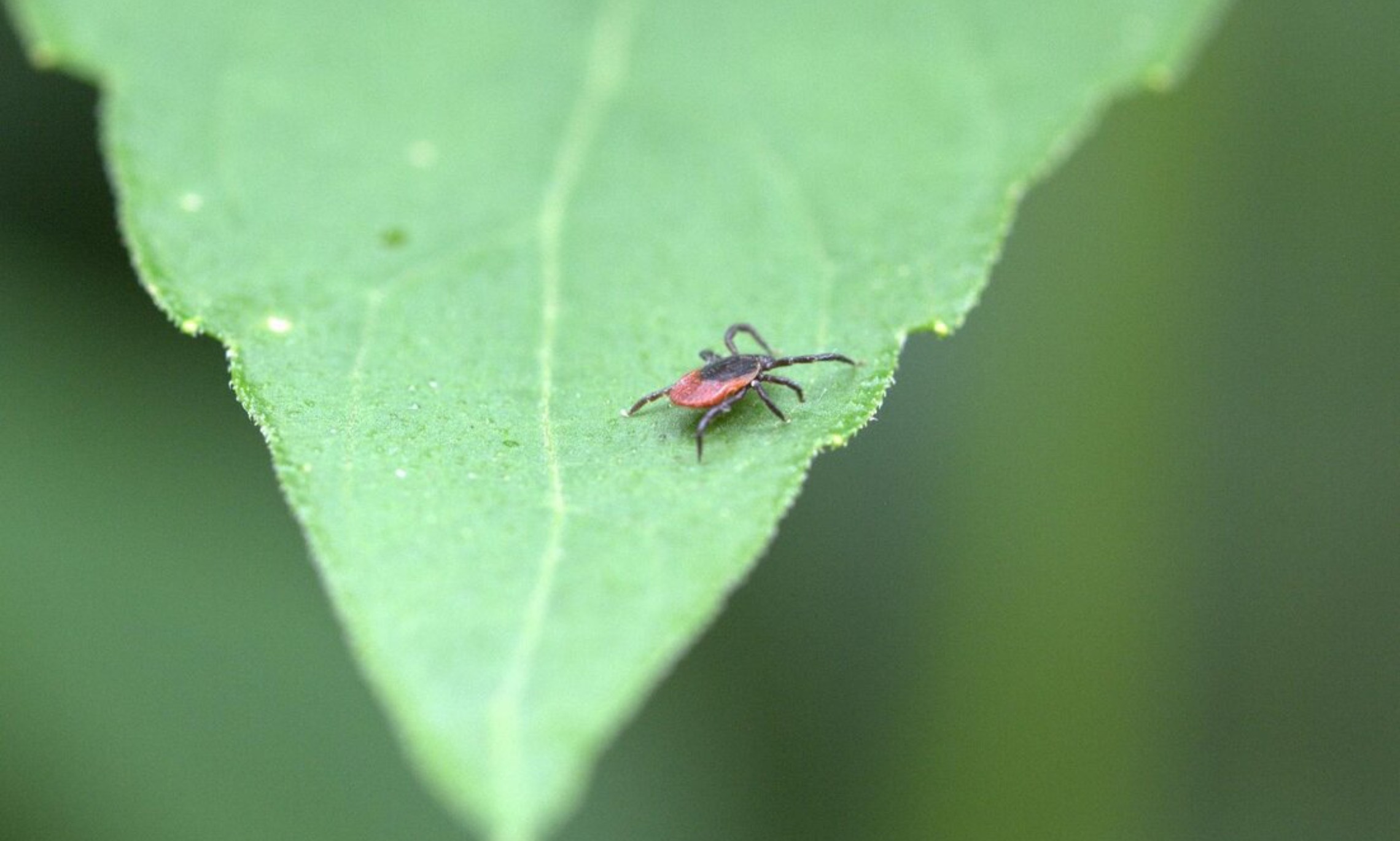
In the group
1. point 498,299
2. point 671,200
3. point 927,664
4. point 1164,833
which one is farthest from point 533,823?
point 1164,833

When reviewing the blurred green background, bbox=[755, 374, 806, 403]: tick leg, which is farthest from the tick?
the blurred green background

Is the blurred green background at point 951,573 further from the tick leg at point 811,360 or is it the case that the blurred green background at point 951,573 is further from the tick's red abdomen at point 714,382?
the tick's red abdomen at point 714,382

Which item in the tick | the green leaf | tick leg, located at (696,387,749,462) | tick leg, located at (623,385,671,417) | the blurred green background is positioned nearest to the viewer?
the green leaf

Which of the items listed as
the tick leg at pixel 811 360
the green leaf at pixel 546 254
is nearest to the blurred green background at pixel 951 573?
the green leaf at pixel 546 254

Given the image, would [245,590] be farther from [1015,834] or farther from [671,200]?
[1015,834]

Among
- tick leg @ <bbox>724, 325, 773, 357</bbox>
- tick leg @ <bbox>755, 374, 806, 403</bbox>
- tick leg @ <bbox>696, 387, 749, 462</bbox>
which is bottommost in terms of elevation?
tick leg @ <bbox>696, 387, 749, 462</bbox>

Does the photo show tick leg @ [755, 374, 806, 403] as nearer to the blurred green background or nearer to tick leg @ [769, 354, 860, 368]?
tick leg @ [769, 354, 860, 368]
